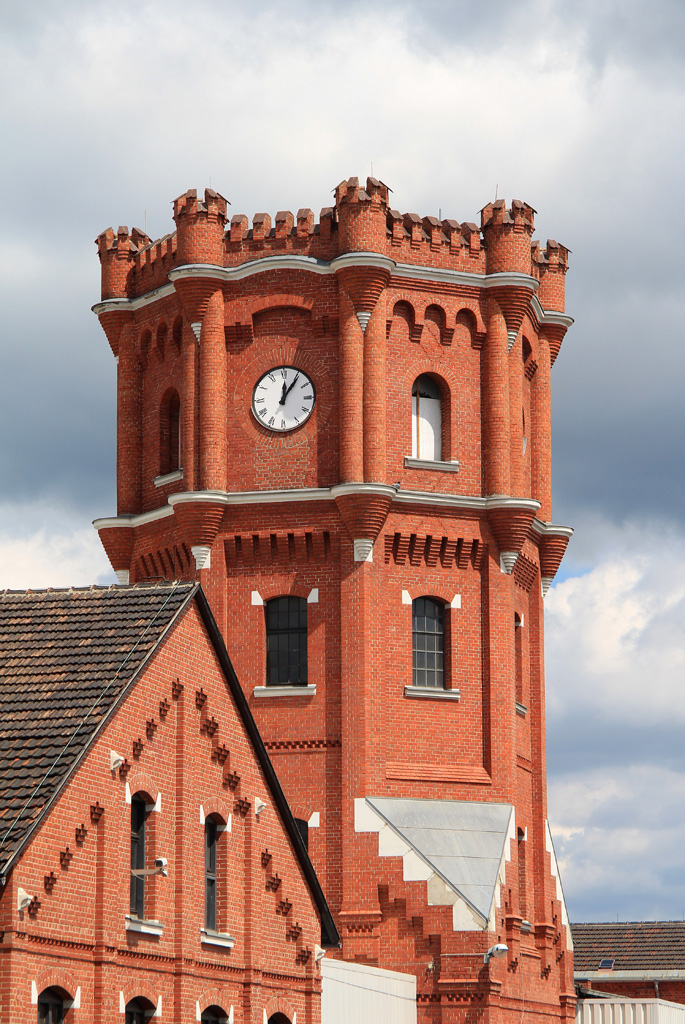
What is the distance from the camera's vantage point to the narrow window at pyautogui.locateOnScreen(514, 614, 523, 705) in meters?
51.5

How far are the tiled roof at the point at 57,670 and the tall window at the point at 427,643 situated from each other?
55.6 feet

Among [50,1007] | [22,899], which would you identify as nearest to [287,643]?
[50,1007]

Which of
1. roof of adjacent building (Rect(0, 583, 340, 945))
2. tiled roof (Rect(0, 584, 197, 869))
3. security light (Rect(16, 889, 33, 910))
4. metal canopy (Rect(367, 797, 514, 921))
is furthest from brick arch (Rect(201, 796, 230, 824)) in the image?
metal canopy (Rect(367, 797, 514, 921))

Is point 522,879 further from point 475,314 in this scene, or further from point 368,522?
point 475,314

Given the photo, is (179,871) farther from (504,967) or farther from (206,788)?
(504,967)

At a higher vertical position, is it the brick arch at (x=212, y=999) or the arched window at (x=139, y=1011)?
the brick arch at (x=212, y=999)

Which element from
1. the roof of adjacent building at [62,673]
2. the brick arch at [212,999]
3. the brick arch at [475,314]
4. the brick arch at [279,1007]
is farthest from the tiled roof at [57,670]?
the brick arch at [475,314]

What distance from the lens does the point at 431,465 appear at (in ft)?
162

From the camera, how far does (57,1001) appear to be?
28.1 meters

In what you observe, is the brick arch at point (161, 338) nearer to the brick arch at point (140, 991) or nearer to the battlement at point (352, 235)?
the battlement at point (352, 235)

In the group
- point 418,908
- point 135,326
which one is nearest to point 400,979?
point 418,908

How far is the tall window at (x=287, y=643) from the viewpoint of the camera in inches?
1907

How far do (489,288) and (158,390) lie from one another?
32.0 ft

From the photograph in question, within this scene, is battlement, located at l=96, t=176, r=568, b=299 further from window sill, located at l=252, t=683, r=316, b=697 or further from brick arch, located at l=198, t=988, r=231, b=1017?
brick arch, located at l=198, t=988, r=231, b=1017
